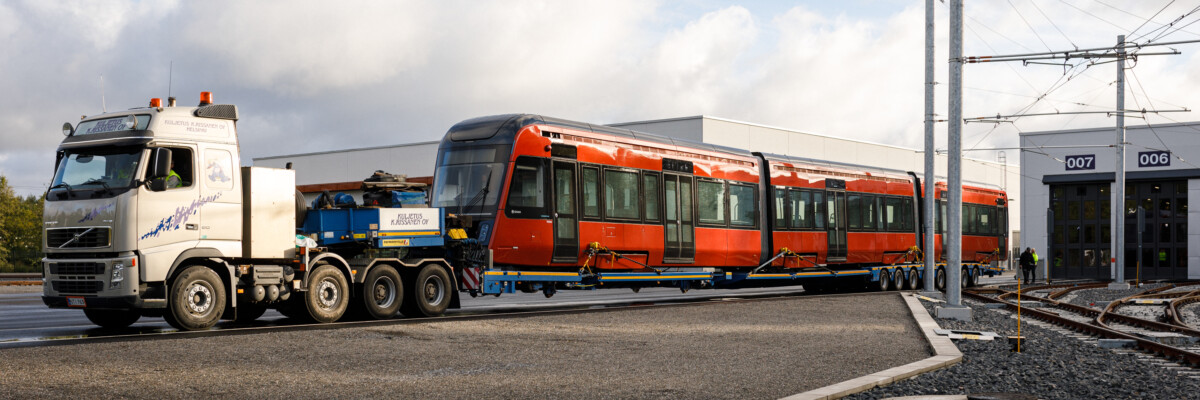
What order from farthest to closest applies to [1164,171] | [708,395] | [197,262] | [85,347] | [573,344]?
[1164,171] → [197,262] → [573,344] → [85,347] → [708,395]

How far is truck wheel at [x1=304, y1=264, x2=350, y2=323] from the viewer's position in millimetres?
15656

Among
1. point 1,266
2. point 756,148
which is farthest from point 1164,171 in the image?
point 1,266

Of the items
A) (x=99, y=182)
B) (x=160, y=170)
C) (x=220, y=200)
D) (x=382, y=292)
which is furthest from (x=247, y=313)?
(x=160, y=170)

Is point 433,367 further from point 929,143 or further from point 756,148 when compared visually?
point 756,148

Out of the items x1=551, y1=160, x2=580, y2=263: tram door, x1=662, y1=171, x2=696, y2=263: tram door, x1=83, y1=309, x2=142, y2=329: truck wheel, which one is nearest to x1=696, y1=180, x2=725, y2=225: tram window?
x1=662, y1=171, x2=696, y2=263: tram door

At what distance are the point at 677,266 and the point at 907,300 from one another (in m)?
5.43

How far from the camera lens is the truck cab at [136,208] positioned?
13.7m

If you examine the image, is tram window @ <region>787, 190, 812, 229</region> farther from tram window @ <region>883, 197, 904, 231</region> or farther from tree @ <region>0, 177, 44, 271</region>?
tree @ <region>0, 177, 44, 271</region>

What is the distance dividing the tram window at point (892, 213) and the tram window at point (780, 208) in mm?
6013

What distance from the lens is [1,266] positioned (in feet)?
246

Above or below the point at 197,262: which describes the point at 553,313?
below

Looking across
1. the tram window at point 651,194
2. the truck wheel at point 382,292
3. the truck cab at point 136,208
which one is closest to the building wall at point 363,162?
the tram window at point 651,194

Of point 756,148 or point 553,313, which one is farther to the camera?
point 756,148

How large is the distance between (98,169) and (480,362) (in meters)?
6.43
